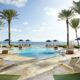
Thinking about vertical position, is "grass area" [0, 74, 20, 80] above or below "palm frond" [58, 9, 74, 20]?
below

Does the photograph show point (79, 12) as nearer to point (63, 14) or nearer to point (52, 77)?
point (63, 14)

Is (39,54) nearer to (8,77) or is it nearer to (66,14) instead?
(8,77)

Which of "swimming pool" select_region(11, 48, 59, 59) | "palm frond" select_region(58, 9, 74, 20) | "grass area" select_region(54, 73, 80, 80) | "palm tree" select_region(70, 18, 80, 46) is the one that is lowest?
"grass area" select_region(54, 73, 80, 80)

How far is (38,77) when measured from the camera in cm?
981

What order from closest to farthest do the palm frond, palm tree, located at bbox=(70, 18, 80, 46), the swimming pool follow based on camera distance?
the swimming pool, the palm frond, palm tree, located at bbox=(70, 18, 80, 46)

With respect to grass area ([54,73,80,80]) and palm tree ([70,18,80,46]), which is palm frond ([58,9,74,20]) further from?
grass area ([54,73,80,80])

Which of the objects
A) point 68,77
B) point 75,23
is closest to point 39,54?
point 68,77

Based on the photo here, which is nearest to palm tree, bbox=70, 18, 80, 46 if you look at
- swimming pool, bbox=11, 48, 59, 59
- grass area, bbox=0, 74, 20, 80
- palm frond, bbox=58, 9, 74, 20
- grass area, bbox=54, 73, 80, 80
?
palm frond, bbox=58, 9, 74, 20

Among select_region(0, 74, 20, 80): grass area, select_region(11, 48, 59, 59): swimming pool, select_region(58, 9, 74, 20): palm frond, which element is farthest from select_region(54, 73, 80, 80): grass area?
select_region(58, 9, 74, 20): palm frond

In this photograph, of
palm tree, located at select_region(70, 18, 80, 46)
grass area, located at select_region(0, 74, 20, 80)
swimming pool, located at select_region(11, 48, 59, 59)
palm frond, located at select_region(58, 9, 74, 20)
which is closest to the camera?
grass area, located at select_region(0, 74, 20, 80)

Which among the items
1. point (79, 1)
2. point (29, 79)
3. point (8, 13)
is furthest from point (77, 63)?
point (8, 13)

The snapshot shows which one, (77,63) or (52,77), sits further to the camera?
(77,63)

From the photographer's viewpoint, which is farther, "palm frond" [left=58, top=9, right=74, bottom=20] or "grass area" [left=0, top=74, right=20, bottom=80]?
"palm frond" [left=58, top=9, right=74, bottom=20]

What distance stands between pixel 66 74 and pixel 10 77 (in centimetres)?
313
